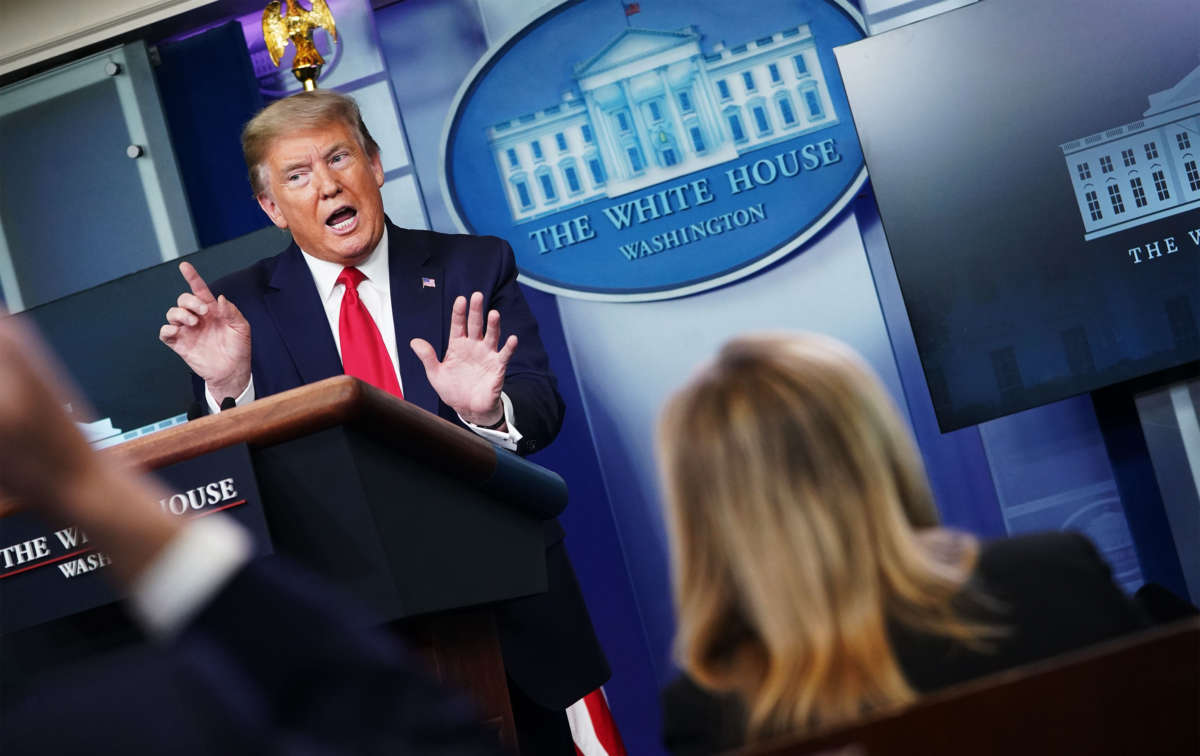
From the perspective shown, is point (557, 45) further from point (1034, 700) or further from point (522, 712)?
point (1034, 700)

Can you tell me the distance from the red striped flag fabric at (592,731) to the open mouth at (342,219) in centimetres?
136

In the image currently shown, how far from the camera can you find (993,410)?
334 cm

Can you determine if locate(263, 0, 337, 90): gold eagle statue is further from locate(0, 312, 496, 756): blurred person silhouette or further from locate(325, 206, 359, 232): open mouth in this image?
locate(0, 312, 496, 756): blurred person silhouette

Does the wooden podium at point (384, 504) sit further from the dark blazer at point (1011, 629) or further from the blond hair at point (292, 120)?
the blond hair at point (292, 120)

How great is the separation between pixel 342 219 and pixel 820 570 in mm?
2388

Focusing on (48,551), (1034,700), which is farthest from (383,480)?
(1034,700)

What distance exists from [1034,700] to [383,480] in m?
0.73

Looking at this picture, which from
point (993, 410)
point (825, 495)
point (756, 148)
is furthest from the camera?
point (756, 148)

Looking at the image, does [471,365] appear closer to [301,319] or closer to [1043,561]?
[301,319]

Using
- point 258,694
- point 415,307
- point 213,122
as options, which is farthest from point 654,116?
point 258,694

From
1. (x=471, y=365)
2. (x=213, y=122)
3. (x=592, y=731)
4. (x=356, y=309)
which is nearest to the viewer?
(x=471, y=365)

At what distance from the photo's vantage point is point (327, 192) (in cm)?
319

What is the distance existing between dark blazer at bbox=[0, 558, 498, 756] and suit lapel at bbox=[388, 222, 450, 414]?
6.58ft

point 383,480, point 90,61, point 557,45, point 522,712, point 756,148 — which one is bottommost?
point 522,712
